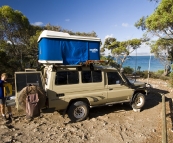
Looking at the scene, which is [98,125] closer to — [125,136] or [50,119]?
[125,136]

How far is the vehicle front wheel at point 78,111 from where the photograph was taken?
4730 millimetres

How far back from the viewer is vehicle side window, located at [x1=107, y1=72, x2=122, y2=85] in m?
5.35

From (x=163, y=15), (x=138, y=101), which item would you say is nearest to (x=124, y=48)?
(x=163, y=15)

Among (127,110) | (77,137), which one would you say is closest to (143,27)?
(127,110)

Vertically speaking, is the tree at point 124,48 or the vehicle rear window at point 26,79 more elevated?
the tree at point 124,48

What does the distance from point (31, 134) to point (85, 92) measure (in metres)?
2.04

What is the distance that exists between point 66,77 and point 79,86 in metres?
0.54

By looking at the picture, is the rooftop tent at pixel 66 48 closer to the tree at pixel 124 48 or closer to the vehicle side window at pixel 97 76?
Result: the vehicle side window at pixel 97 76

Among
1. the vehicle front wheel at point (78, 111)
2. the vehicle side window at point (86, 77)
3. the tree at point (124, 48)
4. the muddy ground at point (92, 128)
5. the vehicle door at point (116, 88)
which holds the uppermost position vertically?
the tree at point (124, 48)

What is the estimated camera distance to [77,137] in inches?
153

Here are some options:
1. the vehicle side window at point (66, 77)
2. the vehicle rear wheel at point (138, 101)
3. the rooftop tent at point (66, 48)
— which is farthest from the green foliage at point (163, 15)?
the vehicle side window at point (66, 77)

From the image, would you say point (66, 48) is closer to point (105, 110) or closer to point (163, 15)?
point (105, 110)

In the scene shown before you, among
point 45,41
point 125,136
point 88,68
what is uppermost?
point 45,41

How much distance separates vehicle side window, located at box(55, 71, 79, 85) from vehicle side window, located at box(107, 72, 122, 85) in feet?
4.23
